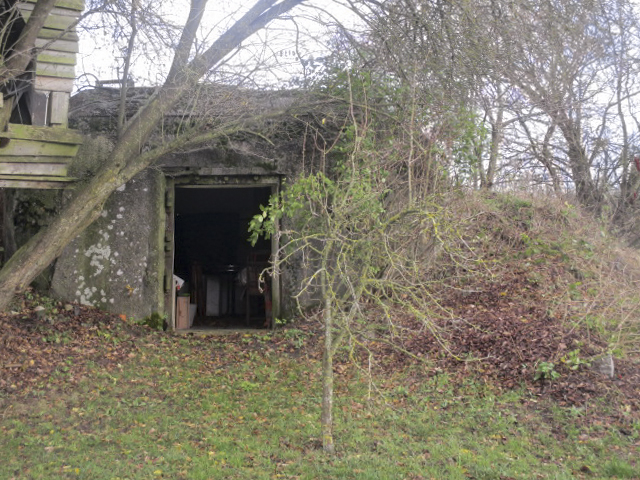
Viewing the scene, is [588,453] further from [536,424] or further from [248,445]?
[248,445]

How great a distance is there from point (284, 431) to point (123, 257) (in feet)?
16.0

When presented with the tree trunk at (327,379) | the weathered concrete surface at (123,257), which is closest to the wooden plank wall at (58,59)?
the weathered concrete surface at (123,257)

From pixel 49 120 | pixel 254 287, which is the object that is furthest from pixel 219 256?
pixel 49 120

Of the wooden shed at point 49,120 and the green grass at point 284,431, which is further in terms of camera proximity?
the wooden shed at point 49,120

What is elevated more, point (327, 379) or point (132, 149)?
point (132, 149)

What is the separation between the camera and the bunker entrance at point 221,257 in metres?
13.2

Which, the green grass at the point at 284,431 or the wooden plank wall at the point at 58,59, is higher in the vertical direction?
the wooden plank wall at the point at 58,59

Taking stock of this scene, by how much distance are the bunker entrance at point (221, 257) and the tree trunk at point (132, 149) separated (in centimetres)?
446

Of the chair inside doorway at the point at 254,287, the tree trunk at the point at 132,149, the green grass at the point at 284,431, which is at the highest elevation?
the tree trunk at the point at 132,149

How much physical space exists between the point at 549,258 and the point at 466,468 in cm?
563

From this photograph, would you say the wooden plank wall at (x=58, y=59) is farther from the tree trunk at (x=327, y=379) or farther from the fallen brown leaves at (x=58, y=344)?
the tree trunk at (x=327, y=379)

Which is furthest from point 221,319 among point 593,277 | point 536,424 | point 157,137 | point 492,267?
point 536,424

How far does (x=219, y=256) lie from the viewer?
15805 mm

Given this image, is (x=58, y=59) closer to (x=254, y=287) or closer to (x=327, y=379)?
(x=327, y=379)
